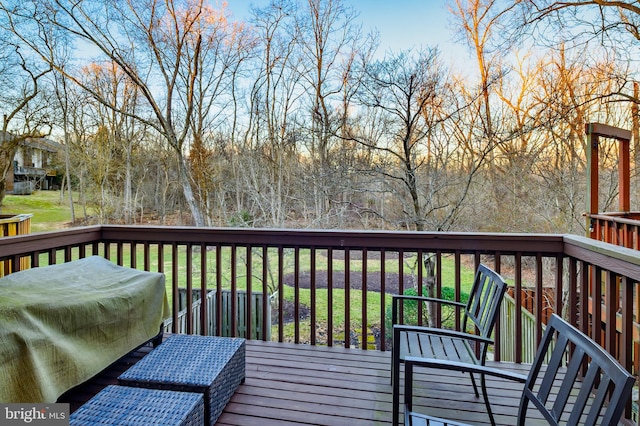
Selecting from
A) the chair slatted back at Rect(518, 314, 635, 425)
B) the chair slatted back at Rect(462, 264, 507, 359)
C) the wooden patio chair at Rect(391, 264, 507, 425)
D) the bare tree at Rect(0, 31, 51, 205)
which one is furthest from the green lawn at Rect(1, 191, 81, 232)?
the chair slatted back at Rect(518, 314, 635, 425)

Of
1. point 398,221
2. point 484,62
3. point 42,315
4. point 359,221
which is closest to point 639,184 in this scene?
point 484,62

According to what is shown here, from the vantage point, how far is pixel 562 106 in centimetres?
674

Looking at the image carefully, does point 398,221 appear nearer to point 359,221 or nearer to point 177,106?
point 359,221

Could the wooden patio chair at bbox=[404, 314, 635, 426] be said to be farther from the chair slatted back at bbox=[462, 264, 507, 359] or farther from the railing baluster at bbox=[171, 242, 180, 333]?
the railing baluster at bbox=[171, 242, 180, 333]

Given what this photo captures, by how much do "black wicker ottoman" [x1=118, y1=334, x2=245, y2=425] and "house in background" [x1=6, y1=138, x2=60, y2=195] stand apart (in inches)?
298

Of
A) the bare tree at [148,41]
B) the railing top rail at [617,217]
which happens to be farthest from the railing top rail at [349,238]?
the bare tree at [148,41]

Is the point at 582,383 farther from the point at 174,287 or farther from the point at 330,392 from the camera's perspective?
the point at 174,287

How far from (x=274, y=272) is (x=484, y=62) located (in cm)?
685

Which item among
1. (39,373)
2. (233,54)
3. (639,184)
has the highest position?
(233,54)

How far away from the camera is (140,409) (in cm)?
149

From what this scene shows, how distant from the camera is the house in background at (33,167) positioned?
7.28 m

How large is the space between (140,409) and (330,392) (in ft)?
3.48

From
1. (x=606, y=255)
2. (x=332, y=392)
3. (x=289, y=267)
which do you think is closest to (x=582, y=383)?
(x=606, y=255)

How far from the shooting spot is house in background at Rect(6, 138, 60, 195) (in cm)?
728
